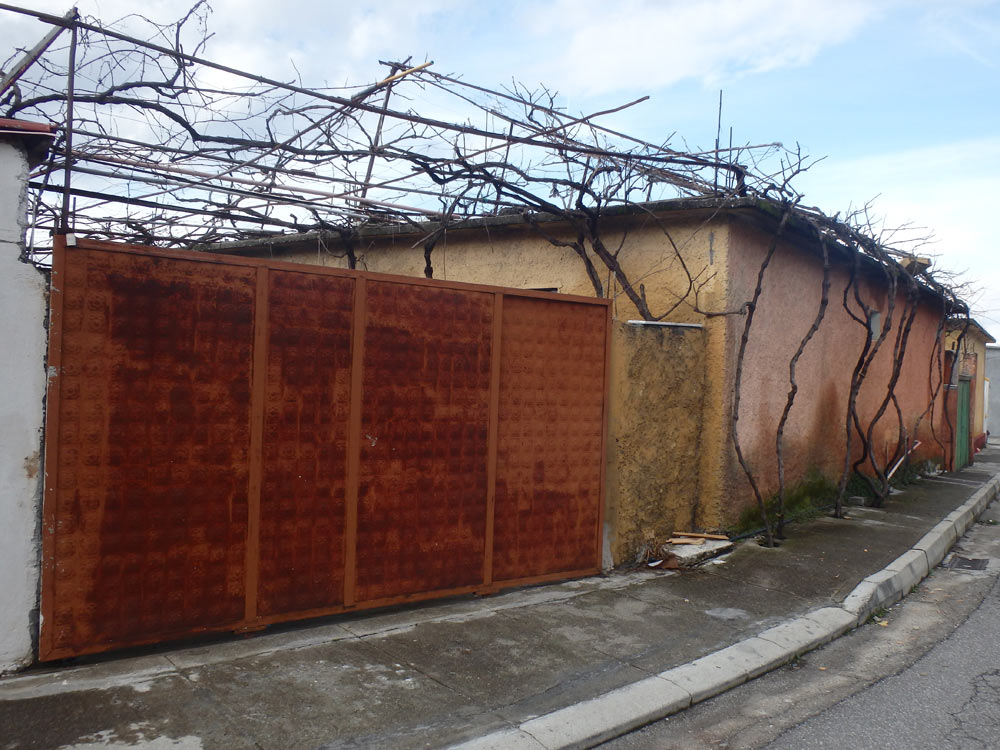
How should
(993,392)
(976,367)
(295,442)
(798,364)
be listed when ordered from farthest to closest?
1. (993,392)
2. (976,367)
3. (798,364)
4. (295,442)

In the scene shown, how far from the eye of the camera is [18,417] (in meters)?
3.60

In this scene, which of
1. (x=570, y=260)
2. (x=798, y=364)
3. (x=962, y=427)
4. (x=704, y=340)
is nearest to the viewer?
(x=704, y=340)

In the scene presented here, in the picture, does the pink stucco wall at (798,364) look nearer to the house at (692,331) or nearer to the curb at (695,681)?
the house at (692,331)

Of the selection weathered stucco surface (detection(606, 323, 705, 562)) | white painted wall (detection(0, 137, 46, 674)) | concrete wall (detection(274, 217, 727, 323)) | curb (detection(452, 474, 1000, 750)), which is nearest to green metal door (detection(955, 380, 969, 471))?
curb (detection(452, 474, 1000, 750))

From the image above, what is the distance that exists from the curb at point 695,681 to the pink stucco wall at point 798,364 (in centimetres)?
163

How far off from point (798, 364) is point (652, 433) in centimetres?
316

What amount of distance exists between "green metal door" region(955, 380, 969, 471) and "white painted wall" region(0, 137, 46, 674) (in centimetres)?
1630

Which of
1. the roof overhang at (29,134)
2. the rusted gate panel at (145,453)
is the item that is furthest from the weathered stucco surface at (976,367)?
the roof overhang at (29,134)

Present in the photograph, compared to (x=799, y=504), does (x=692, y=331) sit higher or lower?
higher

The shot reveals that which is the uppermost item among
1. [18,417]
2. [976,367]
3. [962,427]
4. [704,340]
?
[976,367]

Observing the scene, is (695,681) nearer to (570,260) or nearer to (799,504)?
(570,260)

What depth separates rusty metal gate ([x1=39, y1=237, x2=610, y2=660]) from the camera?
12.5ft

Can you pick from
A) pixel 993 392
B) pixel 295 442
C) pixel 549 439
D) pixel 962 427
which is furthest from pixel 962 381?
pixel 993 392

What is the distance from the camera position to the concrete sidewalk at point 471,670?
328cm
